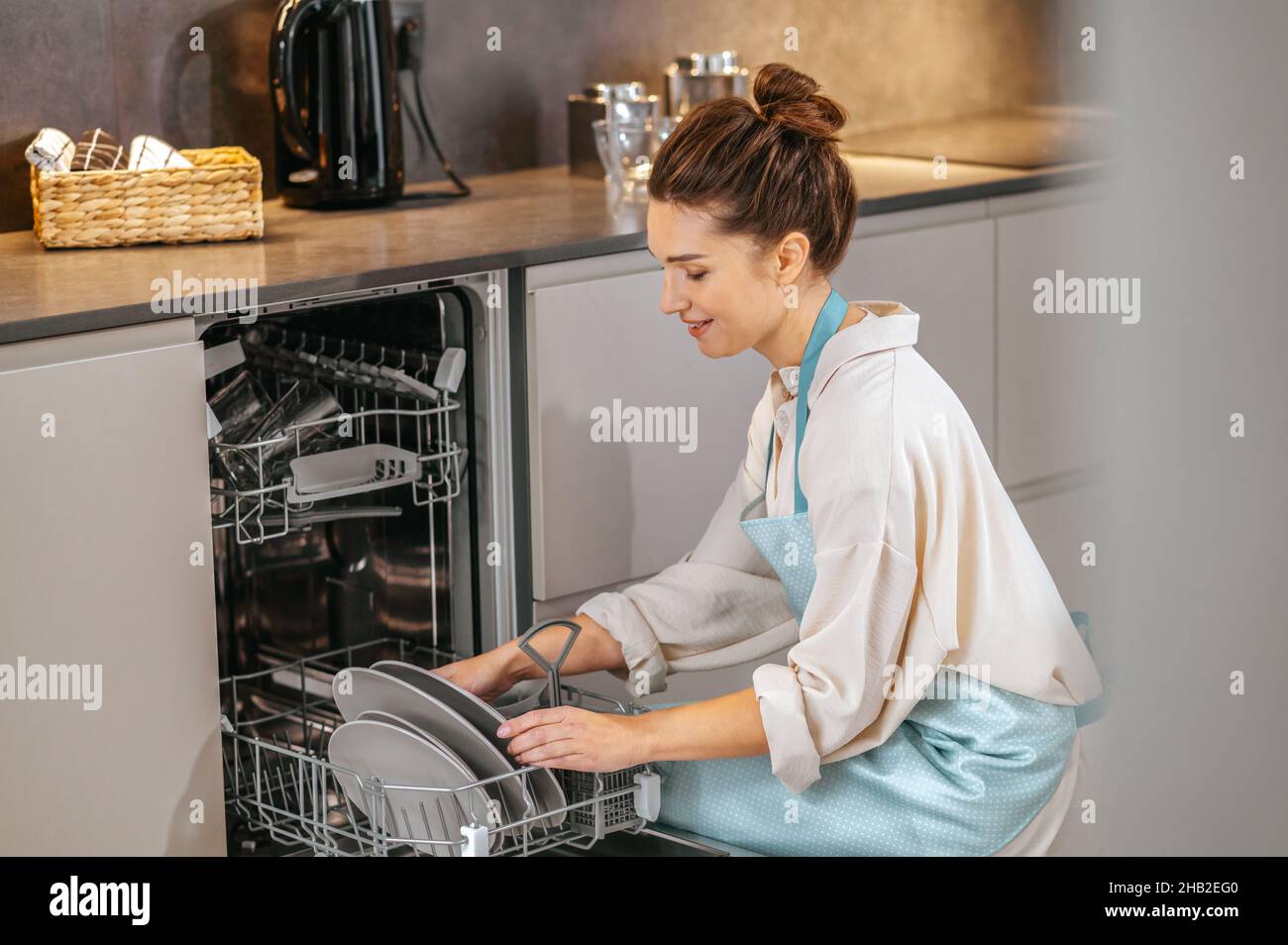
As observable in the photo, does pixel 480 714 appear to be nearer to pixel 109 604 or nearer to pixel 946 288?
pixel 109 604

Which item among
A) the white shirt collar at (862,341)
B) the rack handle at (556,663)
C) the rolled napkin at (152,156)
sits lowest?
the rack handle at (556,663)

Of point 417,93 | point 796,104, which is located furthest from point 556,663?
point 417,93

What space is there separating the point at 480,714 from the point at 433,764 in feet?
0.21

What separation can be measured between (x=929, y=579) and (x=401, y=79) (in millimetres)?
1344

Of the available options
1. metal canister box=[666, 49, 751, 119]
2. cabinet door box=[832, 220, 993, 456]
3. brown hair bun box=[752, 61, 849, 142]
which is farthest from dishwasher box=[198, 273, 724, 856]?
metal canister box=[666, 49, 751, 119]

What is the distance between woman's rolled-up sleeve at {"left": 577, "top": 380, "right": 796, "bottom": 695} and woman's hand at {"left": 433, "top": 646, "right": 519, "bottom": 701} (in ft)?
0.32

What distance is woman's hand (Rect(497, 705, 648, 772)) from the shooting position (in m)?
1.29

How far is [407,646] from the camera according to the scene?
6.29 ft

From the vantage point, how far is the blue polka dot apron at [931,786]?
4.40 ft

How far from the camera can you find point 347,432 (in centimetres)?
178

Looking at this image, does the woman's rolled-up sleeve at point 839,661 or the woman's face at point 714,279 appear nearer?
the woman's rolled-up sleeve at point 839,661

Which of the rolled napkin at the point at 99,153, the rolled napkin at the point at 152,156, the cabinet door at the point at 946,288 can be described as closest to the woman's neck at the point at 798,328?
the cabinet door at the point at 946,288

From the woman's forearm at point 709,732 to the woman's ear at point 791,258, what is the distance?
381 millimetres

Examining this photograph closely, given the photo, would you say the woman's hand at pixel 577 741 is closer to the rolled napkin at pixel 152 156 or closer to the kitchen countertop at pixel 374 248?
the kitchen countertop at pixel 374 248
